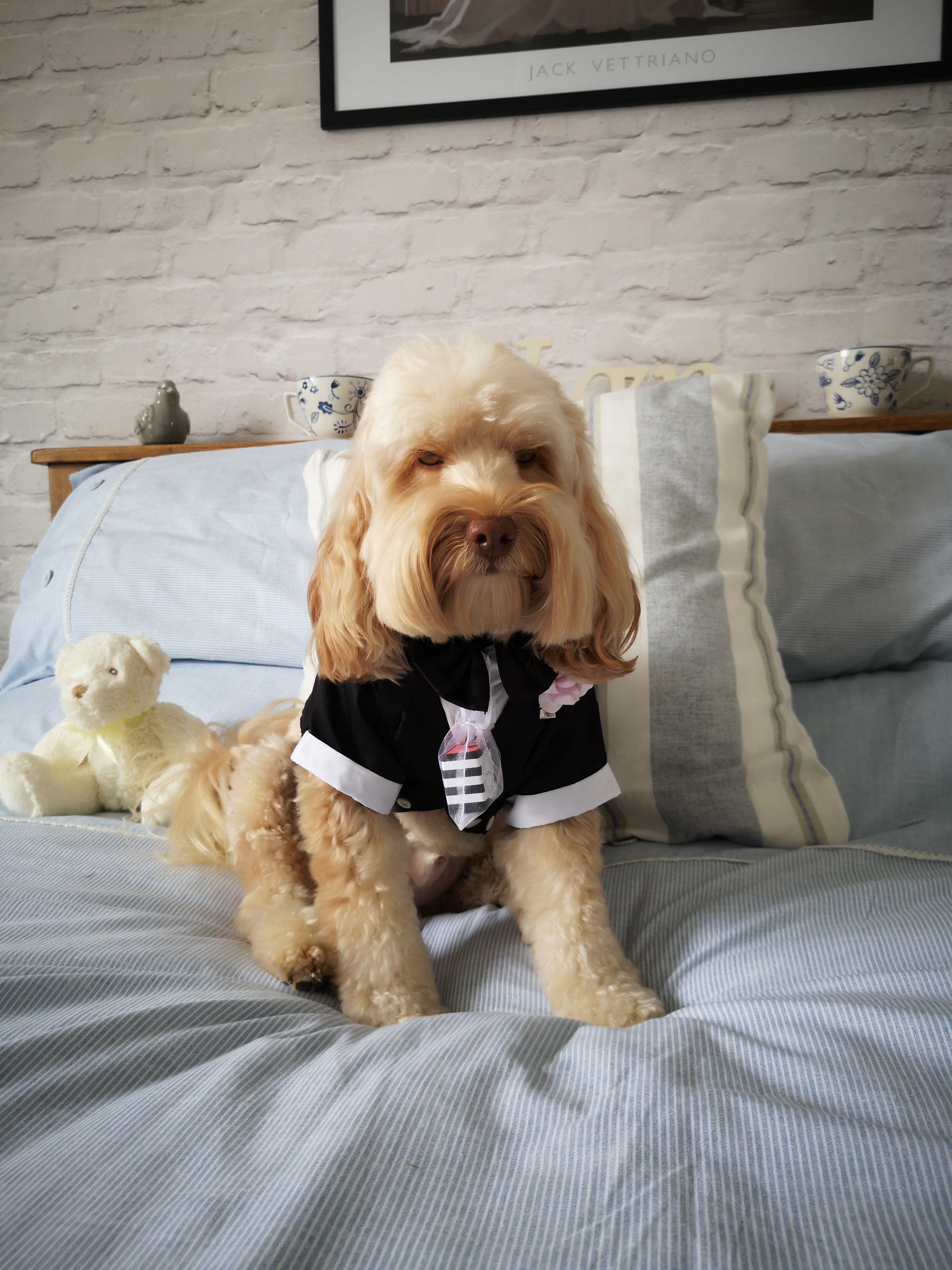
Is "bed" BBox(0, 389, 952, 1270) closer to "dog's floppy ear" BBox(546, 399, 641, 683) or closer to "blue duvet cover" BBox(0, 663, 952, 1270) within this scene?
"blue duvet cover" BBox(0, 663, 952, 1270)

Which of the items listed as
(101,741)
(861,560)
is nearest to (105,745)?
(101,741)

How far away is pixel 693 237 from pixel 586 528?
1.64 m

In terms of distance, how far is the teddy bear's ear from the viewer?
1.59 meters

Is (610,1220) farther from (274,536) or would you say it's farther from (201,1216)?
(274,536)

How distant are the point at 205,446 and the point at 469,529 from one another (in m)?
1.69

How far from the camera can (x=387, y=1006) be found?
3.53 feet

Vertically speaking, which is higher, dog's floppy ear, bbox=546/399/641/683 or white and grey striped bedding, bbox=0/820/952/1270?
dog's floppy ear, bbox=546/399/641/683

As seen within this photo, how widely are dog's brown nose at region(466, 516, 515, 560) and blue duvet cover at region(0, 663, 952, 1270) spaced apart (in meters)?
0.56

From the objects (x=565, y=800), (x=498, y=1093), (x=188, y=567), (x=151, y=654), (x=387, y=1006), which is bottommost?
(x=387, y=1006)

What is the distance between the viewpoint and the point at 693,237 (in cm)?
237

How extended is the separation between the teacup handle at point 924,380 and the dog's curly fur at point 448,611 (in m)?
1.39

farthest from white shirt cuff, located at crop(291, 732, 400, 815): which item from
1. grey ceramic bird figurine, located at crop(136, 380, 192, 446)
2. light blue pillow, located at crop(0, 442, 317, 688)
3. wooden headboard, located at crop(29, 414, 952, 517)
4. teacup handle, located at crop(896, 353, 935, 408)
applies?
A: teacup handle, located at crop(896, 353, 935, 408)

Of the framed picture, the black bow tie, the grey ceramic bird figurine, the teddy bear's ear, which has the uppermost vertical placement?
the framed picture

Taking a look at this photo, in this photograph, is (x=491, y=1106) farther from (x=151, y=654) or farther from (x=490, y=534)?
(x=151, y=654)
